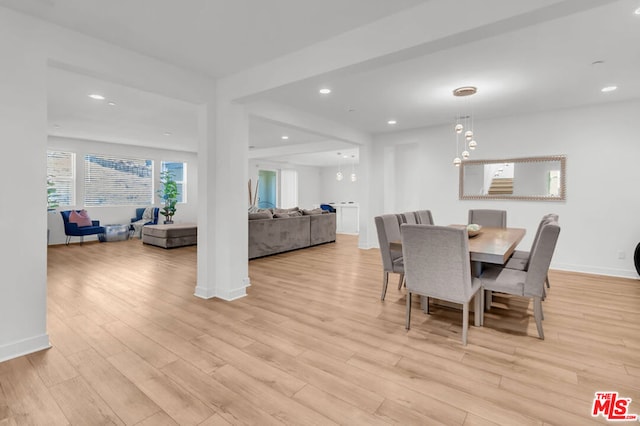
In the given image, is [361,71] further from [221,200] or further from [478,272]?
[478,272]

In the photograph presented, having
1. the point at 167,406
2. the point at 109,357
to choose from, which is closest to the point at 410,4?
the point at 167,406

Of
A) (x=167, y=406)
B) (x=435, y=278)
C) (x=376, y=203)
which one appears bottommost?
(x=167, y=406)

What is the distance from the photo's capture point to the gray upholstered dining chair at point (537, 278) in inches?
94.3

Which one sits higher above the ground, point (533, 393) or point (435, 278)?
point (435, 278)

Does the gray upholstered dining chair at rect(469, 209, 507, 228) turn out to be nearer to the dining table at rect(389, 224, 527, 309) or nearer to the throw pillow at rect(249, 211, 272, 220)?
the dining table at rect(389, 224, 527, 309)

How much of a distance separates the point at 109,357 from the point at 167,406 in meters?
0.83

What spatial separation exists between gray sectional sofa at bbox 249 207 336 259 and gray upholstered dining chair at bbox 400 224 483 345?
357 cm

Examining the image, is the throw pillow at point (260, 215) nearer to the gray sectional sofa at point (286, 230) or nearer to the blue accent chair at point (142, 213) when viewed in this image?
the gray sectional sofa at point (286, 230)

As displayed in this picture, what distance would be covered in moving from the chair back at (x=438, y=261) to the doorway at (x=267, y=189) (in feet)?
29.8

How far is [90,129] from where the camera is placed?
6.49 meters

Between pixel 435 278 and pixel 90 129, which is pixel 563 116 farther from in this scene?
pixel 90 129

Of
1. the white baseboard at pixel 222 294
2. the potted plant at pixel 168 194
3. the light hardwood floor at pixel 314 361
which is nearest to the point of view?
the light hardwood floor at pixel 314 361

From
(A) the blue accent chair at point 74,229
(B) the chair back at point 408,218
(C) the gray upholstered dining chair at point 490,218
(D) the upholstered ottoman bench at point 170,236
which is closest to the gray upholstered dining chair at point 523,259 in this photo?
(C) the gray upholstered dining chair at point 490,218

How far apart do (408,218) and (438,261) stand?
1.57 m
